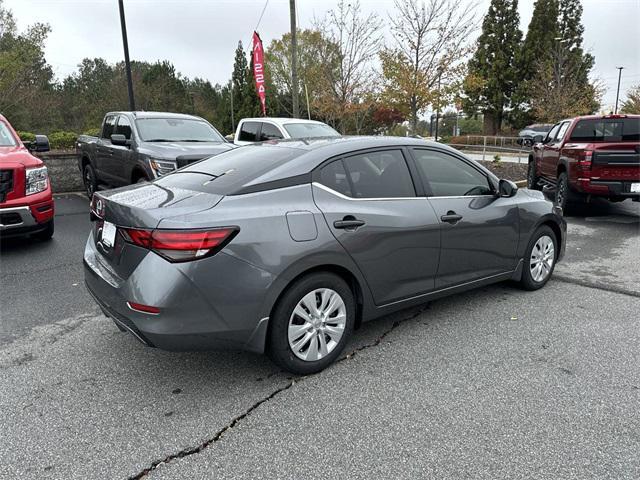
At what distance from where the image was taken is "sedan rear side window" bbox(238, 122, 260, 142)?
423 inches

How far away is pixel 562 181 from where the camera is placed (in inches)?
356

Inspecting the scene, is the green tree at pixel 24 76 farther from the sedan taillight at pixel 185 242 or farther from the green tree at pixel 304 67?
the sedan taillight at pixel 185 242

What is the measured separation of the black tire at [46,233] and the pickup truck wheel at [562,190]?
8.38 m

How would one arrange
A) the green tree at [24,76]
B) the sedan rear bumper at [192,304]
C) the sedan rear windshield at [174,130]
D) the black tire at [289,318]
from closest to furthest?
1. the sedan rear bumper at [192,304]
2. the black tire at [289,318]
3. the sedan rear windshield at [174,130]
4. the green tree at [24,76]

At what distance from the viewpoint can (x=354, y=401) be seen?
2918 mm

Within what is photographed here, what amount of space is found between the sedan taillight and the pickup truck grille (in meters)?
4.01

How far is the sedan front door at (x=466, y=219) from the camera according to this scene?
12.8 feet

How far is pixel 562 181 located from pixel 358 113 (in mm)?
13478

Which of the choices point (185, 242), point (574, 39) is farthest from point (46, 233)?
point (574, 39)

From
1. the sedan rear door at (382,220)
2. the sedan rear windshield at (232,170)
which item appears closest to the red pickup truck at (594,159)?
the sedan rear door at (382,220)

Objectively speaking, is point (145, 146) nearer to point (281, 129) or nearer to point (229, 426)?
point (281, 129)

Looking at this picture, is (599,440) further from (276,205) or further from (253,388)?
(276,205)

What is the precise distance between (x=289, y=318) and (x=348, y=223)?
738mm

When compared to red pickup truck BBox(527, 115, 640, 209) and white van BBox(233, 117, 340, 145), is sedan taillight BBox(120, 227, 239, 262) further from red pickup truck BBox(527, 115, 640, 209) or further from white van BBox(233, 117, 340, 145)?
red pickup truck BBox(527, 115, 640, 209)
